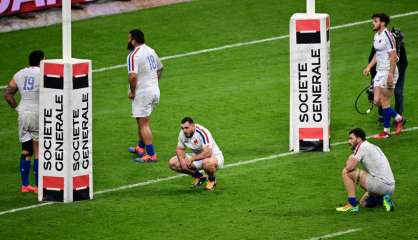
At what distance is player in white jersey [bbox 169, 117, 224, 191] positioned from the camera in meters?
20.4

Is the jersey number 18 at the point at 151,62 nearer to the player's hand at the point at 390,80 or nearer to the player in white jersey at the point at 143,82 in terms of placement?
the player in white jersey at the point at 143,82

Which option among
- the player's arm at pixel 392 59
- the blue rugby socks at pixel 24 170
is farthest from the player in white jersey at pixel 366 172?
the blue rugby socks at pixel 24 170

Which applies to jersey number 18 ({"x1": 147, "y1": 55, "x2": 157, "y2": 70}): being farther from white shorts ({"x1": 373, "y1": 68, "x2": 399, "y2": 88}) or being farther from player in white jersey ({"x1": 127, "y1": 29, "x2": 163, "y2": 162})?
white shorts ({"x1": 373, "y1": 68, "x2": 399, "y2": 88})

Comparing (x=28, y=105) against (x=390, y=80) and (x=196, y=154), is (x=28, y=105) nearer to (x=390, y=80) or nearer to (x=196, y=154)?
(x=196, y=154)

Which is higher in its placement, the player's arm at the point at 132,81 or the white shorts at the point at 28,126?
the player's arm at the point at 132,81

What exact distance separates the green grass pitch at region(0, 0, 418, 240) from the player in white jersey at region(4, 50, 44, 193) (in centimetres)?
60

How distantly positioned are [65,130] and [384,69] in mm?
5876

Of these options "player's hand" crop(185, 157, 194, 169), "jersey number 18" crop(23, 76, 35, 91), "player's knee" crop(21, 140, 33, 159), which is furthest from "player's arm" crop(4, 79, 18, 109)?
"player's hand" crop(185, 157, 194, 169)

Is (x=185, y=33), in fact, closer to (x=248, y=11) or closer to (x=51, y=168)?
(x=248, y=11)

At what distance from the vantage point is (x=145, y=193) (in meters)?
20.7

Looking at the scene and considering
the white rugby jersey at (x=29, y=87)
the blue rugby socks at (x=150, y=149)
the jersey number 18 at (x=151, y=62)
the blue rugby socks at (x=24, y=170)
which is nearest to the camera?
the white rugby jersey at (x=29, y=87)

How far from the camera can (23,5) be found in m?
30.0

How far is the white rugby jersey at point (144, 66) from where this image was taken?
2195 centimetres

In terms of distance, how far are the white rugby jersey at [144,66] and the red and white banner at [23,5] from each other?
8.13m
